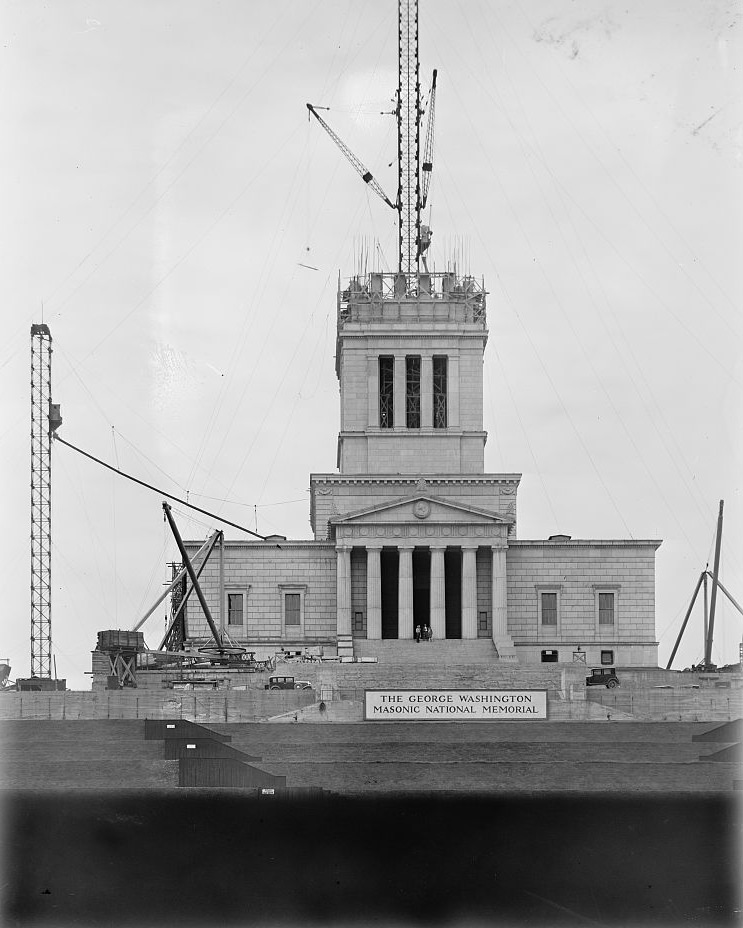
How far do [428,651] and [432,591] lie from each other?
5823mm

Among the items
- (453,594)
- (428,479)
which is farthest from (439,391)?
(453,594)

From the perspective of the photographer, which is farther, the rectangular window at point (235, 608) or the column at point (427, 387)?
the column at point (427, 387)

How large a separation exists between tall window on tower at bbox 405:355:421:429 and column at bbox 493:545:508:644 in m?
13.7

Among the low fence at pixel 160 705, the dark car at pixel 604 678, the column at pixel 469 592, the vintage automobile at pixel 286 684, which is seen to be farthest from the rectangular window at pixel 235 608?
the dark car at pixel 604 678

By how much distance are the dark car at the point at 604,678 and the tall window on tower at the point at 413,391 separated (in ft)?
94.6

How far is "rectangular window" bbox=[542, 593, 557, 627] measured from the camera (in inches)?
4033

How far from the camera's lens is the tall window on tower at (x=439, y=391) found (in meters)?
112

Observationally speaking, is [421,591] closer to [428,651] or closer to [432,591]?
[432,591]

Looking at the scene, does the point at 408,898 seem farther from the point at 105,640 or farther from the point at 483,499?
the point at 483,499

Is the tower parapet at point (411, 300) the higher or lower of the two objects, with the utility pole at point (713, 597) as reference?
higher

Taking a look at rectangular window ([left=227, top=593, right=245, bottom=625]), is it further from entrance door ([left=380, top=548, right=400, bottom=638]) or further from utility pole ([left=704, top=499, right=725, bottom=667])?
utility pole ([left=704, top=499, right=725, bottom=667])

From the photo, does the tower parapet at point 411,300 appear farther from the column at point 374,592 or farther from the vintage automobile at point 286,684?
the vintage automobile at point 286,684

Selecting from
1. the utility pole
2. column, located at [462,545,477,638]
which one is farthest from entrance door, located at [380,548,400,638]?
the utility pole

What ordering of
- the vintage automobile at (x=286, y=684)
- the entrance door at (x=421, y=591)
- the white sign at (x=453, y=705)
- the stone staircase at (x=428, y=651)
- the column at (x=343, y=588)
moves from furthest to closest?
the entrance door at (x=421, y=591), the column at (x=343, y=588), the stone staircase at (x=428, y=651), the vintage automobile at (x=286, y=684), the white sign at (x=453, y=705)
